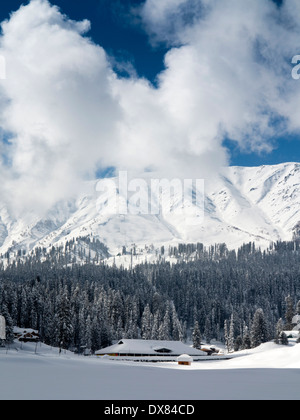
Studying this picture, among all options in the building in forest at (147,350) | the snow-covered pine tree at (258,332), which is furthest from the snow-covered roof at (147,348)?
the snow-covered pine tree at (258,332)

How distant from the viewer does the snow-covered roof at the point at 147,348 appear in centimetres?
9762

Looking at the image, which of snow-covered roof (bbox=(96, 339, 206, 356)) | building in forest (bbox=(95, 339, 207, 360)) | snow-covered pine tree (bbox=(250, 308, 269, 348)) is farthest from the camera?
snow-covered pine tree (bbox=(250, 308, 269, 348))

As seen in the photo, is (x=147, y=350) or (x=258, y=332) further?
(x=258, y=332)

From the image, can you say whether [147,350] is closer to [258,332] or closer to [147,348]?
[147,348]

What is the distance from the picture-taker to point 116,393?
1822cm

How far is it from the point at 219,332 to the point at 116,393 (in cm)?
17031

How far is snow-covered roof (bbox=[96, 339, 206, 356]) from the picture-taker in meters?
97.6

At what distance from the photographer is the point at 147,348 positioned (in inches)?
3984

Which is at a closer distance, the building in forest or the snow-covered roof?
the building in forest

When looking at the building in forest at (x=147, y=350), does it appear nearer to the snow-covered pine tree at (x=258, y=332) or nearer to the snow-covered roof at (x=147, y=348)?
the snow-covered roof at (x=147, y=348)

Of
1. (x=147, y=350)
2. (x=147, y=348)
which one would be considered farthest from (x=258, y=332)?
(x=147, y=350)

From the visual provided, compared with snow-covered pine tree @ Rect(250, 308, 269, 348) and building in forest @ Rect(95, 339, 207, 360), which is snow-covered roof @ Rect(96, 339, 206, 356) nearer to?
building in forest @ Rect(95, 339, 207, 360)

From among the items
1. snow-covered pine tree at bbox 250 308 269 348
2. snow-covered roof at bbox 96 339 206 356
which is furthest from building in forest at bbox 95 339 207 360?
snow-covered pine tree at bbox 250 308 269 348
